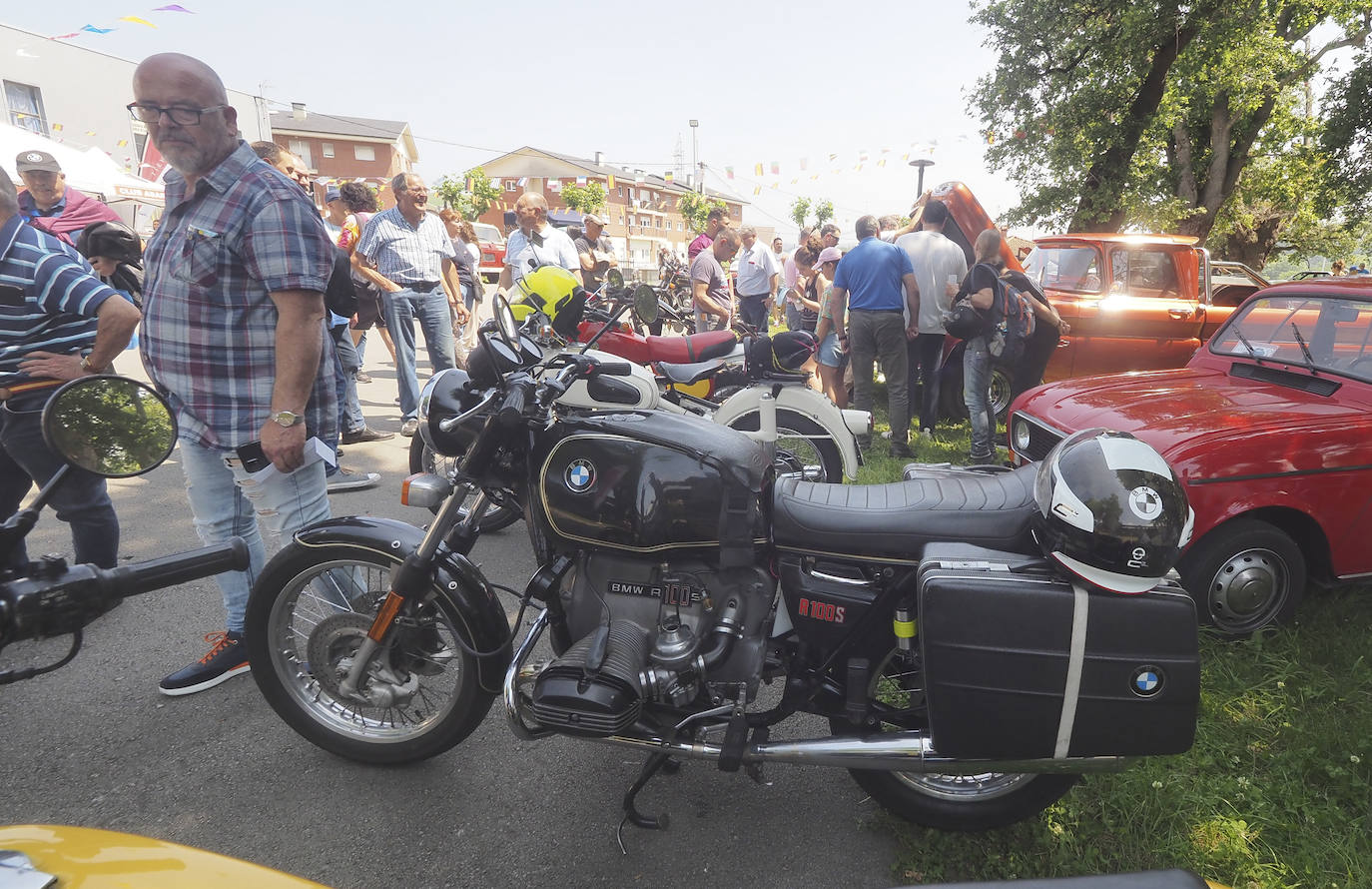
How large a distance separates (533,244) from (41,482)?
4.42m

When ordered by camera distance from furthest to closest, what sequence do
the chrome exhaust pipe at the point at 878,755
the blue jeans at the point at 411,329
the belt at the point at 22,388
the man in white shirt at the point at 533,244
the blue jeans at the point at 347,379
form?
the man in white shirt at the point at 533,244, the blue jeans at the point at 411,329, the blue jeans at the point at 347,379, the belt at the point at 22,388, the chrome exhaust pipe at the point at 878,755

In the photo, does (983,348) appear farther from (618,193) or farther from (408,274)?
(618,193)

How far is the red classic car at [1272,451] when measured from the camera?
2.96 meters

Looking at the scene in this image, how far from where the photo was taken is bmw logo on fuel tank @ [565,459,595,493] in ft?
6.75

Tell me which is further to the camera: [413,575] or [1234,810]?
[1234,810]

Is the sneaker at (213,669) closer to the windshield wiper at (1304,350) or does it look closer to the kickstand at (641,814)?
the kickstand at (641,814)

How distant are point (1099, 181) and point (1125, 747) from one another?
12518mm

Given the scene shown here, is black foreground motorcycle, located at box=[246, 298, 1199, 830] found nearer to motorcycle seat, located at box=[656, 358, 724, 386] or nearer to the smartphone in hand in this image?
Answer: the smartphone in hand

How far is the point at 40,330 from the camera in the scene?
2.80 metres

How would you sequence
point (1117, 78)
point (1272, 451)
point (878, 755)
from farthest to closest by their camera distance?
1. point (1117, 78)
2. point (1272, 451)
3. point (878, 755)

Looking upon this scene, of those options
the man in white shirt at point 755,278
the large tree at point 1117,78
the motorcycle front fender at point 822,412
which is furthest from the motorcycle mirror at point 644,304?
the large tree at point 1117,78

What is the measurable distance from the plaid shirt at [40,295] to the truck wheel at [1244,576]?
433 cm

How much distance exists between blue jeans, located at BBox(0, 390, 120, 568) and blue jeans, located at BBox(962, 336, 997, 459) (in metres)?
5.16

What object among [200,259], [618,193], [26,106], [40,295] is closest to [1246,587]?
[200,259]
